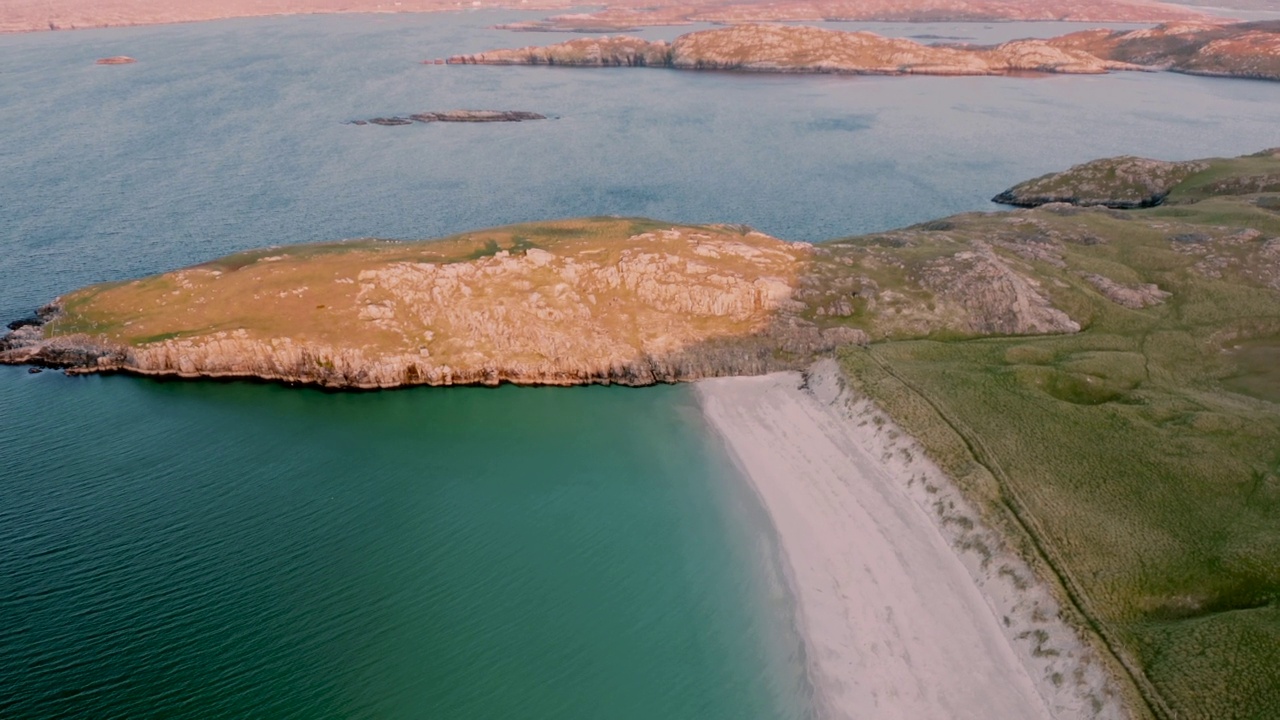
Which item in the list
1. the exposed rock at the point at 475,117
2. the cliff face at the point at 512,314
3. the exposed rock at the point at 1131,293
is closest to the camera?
the cliff face at the point at 512,314

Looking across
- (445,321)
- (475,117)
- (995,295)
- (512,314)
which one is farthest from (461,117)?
(995,295)

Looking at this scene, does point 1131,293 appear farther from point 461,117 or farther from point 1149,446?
point 461,117

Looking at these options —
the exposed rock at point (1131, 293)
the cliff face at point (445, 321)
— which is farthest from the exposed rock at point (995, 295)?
the cliff face at point (445, 321)

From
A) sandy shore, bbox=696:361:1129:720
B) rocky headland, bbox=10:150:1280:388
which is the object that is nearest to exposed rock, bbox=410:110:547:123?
rocky headland, bbox=10:150:1280:388

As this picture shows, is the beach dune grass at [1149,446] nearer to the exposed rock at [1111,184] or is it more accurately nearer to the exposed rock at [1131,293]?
the exposed rock at [1131,293]

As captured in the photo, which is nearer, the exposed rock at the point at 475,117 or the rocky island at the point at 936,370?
the rocky island at the point at 936,370

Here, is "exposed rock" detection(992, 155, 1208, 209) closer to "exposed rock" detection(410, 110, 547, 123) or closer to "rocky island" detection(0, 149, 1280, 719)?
"rocky island" detection(0, 149, 1280, 719)
